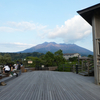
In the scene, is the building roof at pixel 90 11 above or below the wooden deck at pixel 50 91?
above

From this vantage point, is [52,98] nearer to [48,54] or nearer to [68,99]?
[68,99]

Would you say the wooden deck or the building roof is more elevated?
the building roof

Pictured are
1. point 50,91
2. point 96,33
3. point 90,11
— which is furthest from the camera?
point 90,11

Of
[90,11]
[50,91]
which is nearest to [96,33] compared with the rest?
[90,11]

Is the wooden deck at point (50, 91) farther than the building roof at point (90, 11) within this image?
No

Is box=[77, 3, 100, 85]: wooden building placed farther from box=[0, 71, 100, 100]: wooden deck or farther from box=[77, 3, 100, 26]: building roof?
box=[0, 71, 100, 100]: wooden deck

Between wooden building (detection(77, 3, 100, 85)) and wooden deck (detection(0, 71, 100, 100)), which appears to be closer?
wooden deck (detection(0, 71, 100, 100))

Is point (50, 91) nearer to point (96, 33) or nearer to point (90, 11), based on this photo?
point (96, 33)

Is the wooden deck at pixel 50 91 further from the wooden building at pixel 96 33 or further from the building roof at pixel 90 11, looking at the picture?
A: the building roof at pixel 90 11

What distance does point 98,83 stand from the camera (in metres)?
8.51

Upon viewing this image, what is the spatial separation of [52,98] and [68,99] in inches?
22.0

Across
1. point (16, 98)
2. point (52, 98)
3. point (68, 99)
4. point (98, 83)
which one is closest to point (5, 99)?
point (16, 98)

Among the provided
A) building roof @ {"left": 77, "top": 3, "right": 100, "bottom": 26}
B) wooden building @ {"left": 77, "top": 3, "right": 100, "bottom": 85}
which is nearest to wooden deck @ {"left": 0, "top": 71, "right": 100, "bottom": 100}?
wooden building @ {"left": 77, "top": 3, "right": 100, "bottom": 85}

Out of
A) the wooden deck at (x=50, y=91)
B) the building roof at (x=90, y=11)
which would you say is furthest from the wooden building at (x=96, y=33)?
the wooden deck at (x=50, y=91)
